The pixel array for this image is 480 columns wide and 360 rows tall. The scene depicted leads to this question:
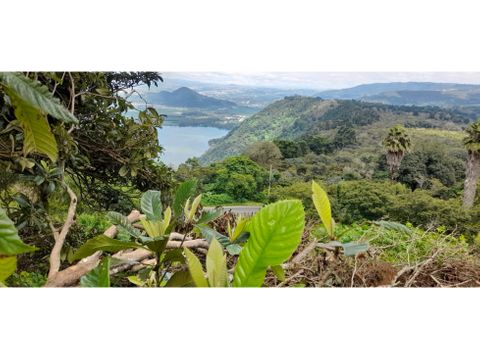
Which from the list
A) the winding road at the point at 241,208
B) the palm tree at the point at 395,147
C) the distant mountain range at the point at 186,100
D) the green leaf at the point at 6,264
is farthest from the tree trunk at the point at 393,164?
the green leaf at the point at 6,264

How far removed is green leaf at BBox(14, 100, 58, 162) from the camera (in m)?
0.50

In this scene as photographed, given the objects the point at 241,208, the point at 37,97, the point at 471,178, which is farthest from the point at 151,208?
the point at 471,178

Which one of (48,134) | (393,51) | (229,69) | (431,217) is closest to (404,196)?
(431,217)

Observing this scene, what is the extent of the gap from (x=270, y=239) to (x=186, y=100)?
6.77 ft

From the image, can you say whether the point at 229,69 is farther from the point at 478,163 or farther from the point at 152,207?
the point at 152,207

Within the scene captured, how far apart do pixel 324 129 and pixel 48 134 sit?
6.41 feet

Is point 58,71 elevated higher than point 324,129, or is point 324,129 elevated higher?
point 58,71

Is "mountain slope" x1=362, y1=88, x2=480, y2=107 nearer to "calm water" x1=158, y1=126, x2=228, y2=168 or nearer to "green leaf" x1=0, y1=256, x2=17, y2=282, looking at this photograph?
"calm water" x1=158, y1=126, x2=228, y2=168

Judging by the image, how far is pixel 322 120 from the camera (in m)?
2.42

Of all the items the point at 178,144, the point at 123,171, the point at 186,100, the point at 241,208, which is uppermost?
the point at 186,100

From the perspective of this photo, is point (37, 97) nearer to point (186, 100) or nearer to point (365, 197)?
point (365, 197)

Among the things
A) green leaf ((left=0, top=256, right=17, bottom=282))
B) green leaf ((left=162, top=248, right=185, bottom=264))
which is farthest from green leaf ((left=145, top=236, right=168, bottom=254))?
green leaf ((left=0, top=256, right=17, bottom=282))

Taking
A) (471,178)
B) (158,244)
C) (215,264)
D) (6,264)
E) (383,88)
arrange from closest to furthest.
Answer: (6,264) → (215,264) → (158,244) → (471,178) → (383,88)

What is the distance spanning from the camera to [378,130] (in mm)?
2314
